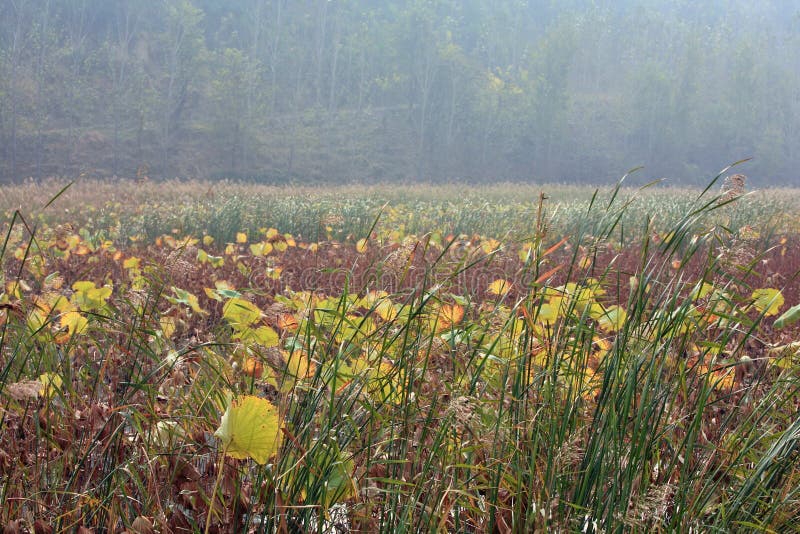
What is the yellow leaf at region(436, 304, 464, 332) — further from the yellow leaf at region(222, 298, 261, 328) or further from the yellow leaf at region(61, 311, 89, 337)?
the yellow leaf at region(61, 311, 89, 337)

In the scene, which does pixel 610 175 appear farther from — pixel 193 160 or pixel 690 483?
pixel 690 483

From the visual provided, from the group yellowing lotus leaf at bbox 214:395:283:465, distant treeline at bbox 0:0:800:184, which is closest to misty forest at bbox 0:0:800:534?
yellowing lotus leaf at bbox 214:395:283:465

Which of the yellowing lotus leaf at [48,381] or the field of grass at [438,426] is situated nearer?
the field of grass at [438,426]

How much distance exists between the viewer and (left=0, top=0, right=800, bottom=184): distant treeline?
33.3 m

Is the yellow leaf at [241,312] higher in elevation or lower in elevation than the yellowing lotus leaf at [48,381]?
higher

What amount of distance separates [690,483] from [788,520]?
0.17 meters

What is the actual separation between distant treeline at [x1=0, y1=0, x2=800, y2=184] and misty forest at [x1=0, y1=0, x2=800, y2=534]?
0.26 m

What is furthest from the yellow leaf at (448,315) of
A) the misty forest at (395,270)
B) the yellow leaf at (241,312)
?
the yellow leaf at (241,312)

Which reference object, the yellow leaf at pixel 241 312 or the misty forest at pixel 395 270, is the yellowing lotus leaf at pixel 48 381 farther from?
the yellow leaf at pixel 241 312

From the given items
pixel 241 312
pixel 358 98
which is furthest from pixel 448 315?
pixel 358 98

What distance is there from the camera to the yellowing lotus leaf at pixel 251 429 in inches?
43.1

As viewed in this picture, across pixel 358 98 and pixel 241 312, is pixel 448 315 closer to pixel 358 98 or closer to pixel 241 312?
pixel 241 312

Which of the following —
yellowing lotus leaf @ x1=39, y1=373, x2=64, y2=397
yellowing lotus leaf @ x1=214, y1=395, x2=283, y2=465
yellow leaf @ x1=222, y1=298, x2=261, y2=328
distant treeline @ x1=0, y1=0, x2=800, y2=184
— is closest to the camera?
yellowing lotus leaf @ x1=214, y1=395, x2=283, y2=465

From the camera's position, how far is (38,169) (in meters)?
28.9
